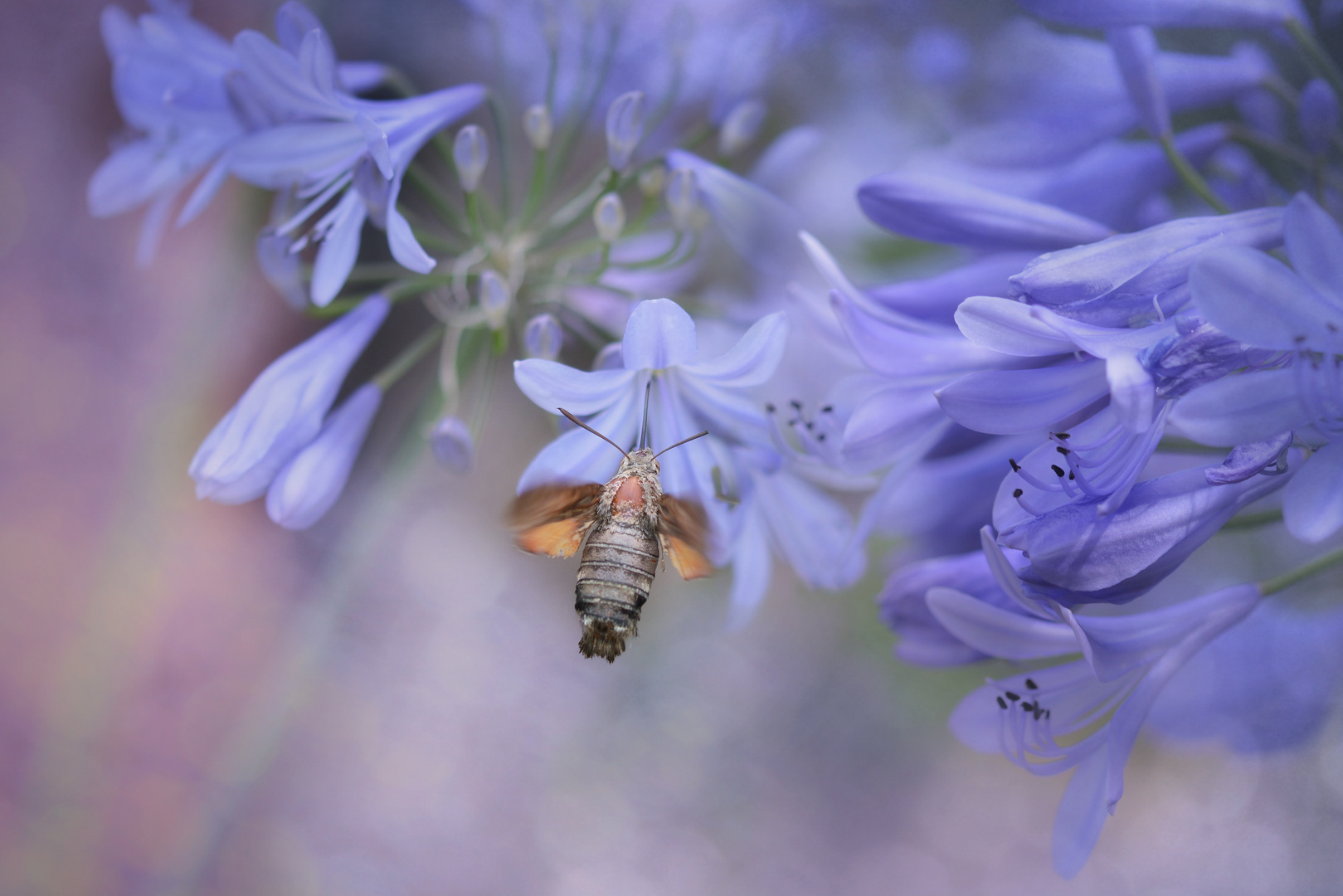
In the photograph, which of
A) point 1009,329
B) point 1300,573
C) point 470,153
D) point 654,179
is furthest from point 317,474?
point 1300,573

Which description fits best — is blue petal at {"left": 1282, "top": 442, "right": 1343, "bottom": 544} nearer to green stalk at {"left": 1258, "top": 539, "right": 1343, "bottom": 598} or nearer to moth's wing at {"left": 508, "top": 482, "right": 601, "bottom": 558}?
green stalk at {"left": 1258, "top": 539, "right": 1343, "bottom": 598}

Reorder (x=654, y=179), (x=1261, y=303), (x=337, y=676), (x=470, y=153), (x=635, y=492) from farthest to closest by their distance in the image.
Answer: (x=337, y=676), (x=654, y=179), (x=470, y=153), (x=635, y=492), (x=1261, y=303)

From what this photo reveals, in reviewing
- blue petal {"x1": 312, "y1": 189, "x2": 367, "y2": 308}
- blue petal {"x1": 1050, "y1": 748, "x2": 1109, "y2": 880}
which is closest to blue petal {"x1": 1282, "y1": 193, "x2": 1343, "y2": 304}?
blue petal {"x1": 1050, "y1": 748, "x2": 1109, "y2": 880}

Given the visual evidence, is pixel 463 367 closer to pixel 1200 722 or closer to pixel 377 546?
pixel 377 546

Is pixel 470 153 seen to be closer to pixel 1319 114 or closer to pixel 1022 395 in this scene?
pixel 1022 395

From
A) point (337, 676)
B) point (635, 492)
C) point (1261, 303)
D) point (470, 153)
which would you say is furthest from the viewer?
point (337, 676)

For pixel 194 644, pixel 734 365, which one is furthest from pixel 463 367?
pixel 194 644
